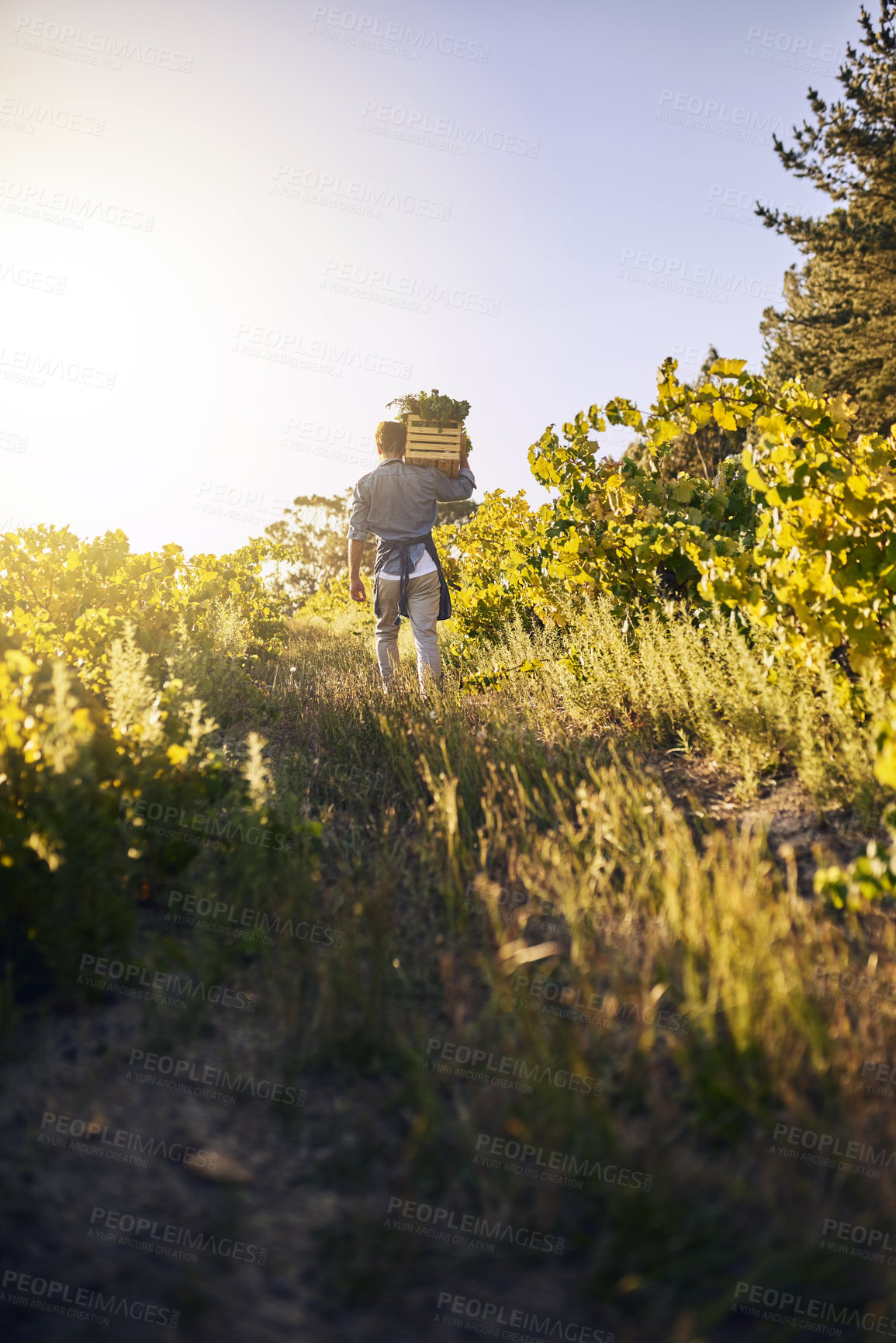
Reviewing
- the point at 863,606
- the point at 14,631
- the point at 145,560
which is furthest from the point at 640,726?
the point at 145,560

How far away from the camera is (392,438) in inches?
228

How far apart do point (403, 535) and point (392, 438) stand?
802 mm

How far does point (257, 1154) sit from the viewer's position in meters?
1.56

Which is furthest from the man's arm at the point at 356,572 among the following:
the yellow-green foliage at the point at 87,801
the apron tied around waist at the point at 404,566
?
the yellow-green foliage at the point at 87,801

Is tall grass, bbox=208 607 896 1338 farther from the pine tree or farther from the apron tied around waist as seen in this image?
the pine tree

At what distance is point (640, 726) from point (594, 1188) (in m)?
2.89

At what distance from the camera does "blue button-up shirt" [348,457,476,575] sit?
5.71 meters

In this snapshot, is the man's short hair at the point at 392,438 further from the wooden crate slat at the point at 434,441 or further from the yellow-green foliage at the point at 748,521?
the yellow-green foliage at the point at 748,521

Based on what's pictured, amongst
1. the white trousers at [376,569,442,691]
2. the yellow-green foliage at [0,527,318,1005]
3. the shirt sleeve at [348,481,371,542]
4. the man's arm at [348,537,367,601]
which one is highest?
the shirt sleeve at [348,481,371,542]

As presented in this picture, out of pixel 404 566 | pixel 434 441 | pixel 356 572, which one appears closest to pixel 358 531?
pixel 356 572

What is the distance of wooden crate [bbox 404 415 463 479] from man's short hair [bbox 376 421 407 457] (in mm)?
61

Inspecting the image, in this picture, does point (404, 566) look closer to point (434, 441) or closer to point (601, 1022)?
point (434, 441)

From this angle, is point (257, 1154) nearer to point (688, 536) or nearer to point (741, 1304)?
point (741, 1304)

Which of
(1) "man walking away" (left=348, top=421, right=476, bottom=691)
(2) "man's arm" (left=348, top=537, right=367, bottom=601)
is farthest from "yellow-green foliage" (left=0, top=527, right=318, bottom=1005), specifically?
(1) "man walking away" (left=348, top=421, right=476, bottom=691)
